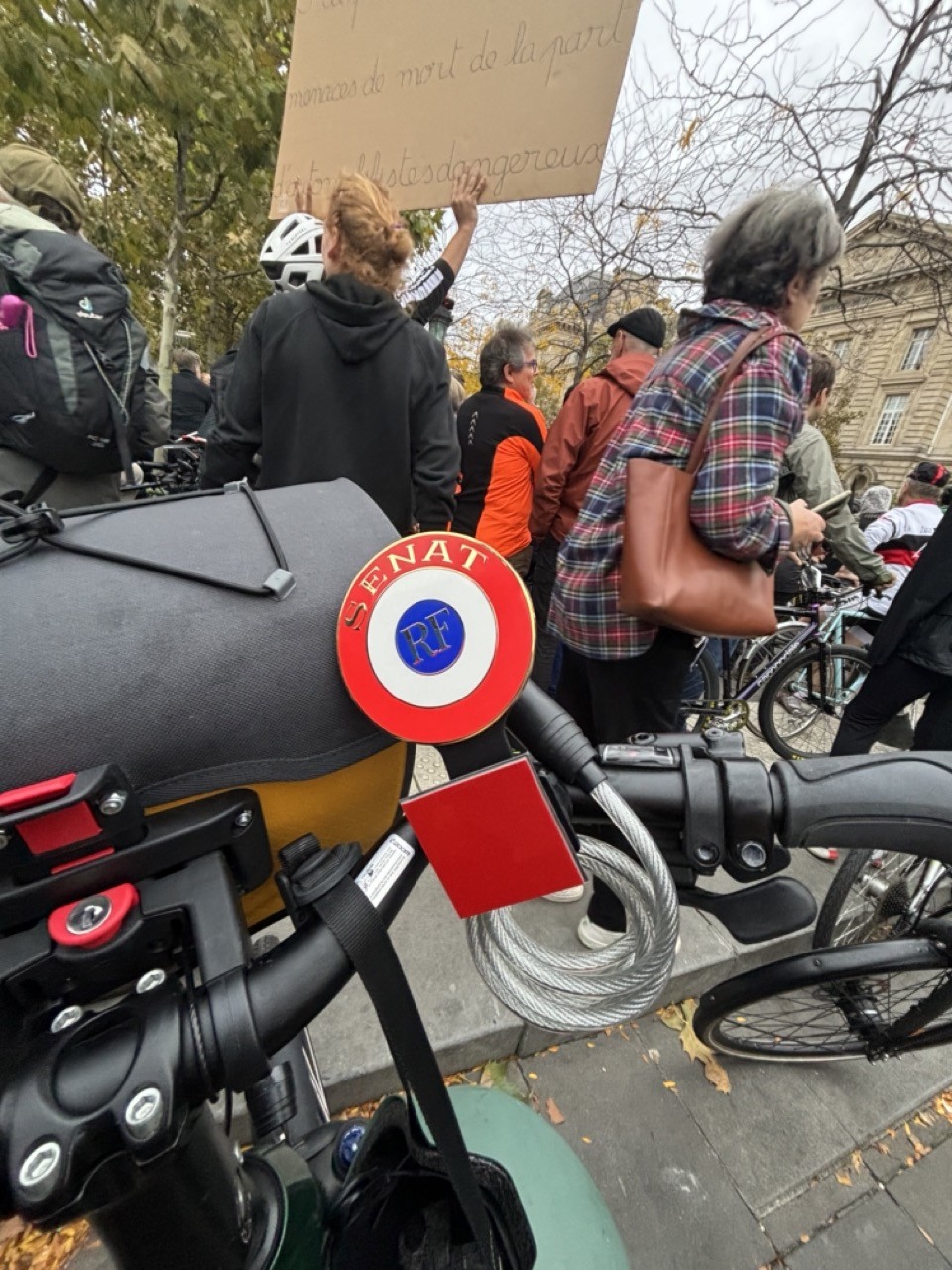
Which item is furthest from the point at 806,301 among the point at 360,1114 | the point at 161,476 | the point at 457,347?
the point at 457,347

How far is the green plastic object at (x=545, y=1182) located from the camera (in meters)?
1.10

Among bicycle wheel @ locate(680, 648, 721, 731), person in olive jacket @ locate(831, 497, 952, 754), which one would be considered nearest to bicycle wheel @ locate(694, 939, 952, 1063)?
person in olive jacket @ locate(831, 497, 952, 754)

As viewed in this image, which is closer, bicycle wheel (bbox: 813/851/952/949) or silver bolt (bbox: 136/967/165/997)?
silver bolt (bbox: 136/967/165/997)

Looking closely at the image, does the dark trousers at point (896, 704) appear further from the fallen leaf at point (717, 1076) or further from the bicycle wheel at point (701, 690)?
the fallen leaf at point (717, 1076)

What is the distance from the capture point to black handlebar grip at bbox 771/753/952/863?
0.67 metres

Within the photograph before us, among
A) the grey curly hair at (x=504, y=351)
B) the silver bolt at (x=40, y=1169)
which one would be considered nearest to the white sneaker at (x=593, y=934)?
the silver bolt at (x=40, y=1169)

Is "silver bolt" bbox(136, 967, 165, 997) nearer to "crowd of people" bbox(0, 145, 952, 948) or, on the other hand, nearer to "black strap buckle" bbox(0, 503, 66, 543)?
"black strap buckle" bbox(0, 503, 66, 543)

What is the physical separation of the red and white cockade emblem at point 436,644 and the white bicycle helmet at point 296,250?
2488 millimetres

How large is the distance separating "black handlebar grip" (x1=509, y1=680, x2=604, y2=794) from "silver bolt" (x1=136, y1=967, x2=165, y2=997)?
380 mm

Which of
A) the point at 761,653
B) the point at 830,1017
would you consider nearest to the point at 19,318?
the point at 830,1017

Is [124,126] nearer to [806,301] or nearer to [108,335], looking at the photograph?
[108,335]

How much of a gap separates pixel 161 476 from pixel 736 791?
4.00m

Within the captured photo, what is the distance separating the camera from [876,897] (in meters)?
1.98

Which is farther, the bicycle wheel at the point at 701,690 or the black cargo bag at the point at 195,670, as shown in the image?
the bicycle wheel at the point at 701,690
